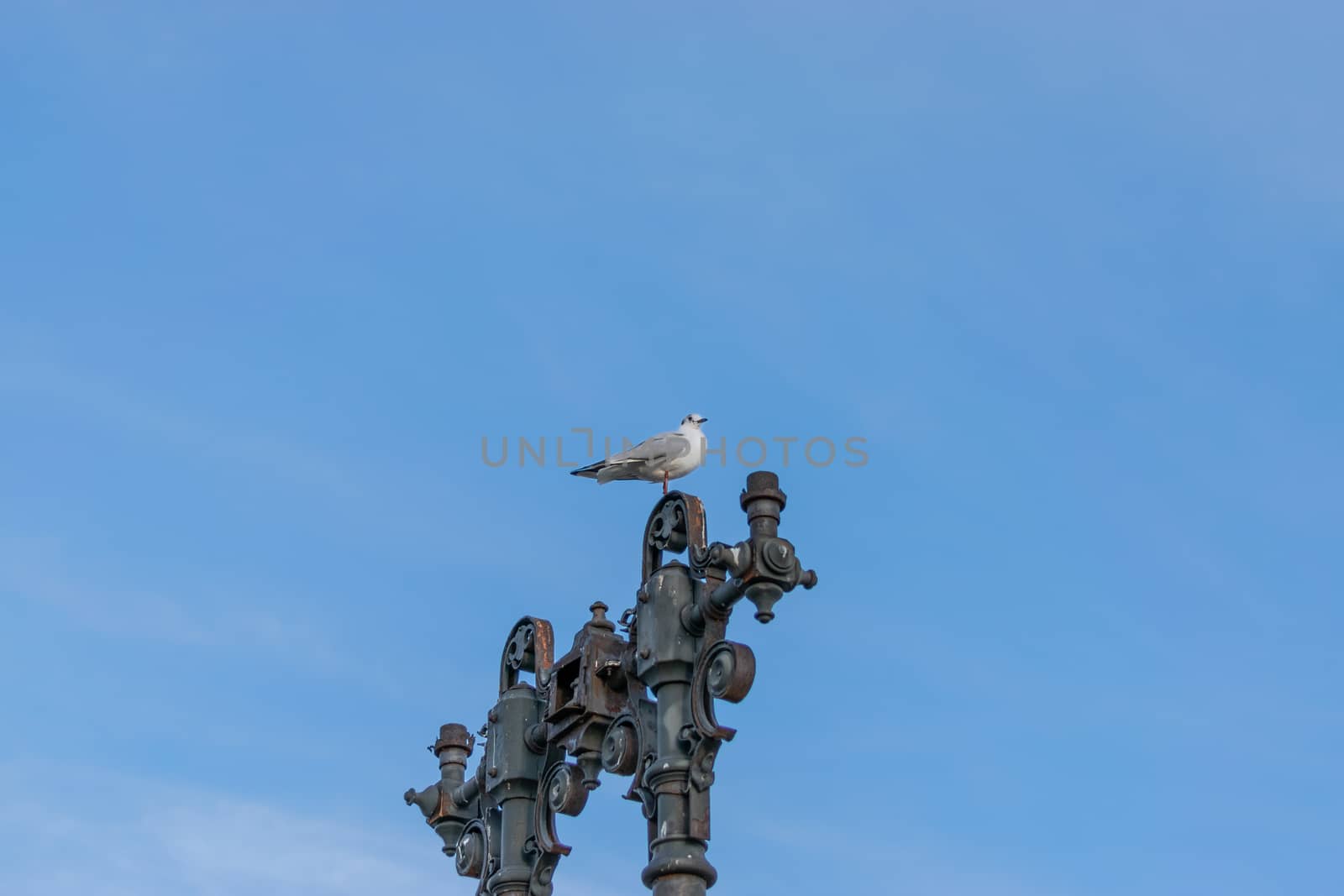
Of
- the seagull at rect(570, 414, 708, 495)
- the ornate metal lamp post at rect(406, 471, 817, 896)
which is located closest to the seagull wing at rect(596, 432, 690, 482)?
the seagull at rect(570, 414, 708, 495)

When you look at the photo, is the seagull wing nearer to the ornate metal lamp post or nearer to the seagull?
the seagull

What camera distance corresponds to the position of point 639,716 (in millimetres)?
7883

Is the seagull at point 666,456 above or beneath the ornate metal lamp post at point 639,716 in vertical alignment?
above

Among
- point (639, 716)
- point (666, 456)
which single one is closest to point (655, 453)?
point (666, 456)

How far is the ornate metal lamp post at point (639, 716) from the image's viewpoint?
24.1 ft

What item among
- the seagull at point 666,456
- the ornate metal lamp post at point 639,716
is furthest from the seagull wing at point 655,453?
the ornate metal lamp post at point 639,716

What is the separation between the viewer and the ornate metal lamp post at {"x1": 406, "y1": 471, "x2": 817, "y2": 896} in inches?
289

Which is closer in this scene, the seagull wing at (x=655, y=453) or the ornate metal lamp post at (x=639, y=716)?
the ornate metal lamp post at (x=639, y=716)

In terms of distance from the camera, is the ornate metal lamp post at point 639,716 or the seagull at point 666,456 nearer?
the ornate metal lamp post at point 639,716

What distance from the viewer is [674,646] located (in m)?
7.68

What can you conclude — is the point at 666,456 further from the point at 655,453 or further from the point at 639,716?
the point at 639,716

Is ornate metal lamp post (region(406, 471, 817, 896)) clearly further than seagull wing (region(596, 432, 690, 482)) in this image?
No

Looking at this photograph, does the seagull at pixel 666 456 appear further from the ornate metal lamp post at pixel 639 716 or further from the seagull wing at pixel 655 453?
the ornate metal lamp post at pixel 639 716

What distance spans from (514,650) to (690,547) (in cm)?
189
